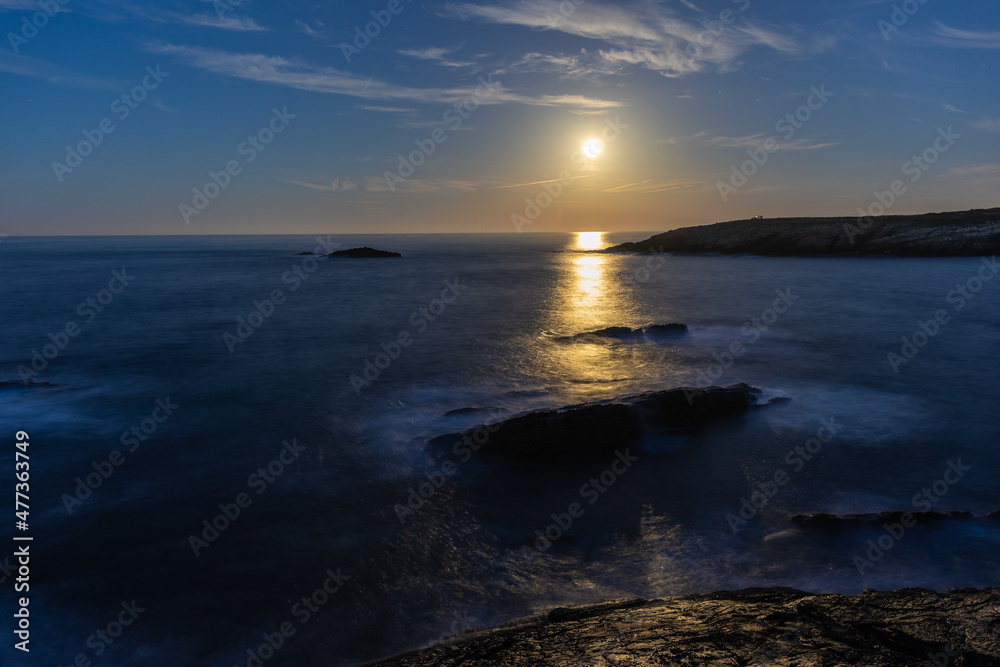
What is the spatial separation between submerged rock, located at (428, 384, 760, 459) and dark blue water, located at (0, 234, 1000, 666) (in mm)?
728

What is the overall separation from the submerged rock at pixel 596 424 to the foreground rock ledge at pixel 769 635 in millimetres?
7140

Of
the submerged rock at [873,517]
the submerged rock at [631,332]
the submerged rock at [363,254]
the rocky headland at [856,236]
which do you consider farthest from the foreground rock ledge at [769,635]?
the submerged rock at [363,254]

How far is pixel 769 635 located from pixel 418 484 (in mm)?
8752

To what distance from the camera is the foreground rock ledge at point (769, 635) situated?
5.11m

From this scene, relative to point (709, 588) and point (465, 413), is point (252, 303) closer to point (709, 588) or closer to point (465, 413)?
point (465, 413)

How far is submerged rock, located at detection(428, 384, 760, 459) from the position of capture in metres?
14.2

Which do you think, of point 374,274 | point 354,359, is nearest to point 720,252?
point 374,274

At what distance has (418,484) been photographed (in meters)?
12.9

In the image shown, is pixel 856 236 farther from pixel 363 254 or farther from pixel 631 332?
pixel 363 254

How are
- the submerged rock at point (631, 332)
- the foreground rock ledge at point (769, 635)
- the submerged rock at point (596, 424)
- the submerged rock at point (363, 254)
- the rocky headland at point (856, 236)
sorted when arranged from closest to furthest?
the foreground rock ledge at point (769, 635) → the submerged rock at point (596, 424) → the submerged rock at point (631, 332) → the rocky headland at point (856, 236) → the submerged rock at point (363, 254)

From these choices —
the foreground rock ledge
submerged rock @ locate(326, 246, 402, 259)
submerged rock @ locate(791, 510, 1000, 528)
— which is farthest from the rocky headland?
the foreground rock ledge

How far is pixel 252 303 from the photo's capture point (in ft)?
155

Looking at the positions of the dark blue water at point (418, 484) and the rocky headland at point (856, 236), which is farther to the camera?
the rocky headland at point (856, 236)

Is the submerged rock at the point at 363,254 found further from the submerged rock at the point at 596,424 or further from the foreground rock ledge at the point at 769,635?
the foreground rock ledge at the point at 769,635
